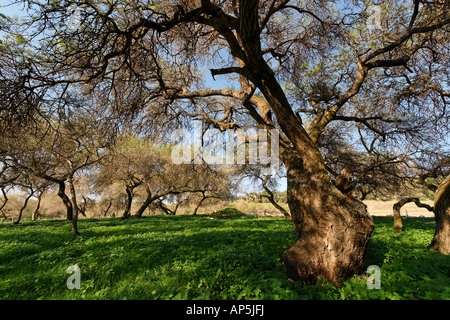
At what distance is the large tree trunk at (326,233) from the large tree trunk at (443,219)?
8.97 ft

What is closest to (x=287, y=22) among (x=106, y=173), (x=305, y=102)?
(x=305, y=102)

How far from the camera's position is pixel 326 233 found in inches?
144

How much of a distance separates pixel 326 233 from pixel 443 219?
3683mm

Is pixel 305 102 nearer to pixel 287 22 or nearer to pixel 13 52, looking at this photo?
pixel 287 22

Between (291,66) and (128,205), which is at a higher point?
(291,66)

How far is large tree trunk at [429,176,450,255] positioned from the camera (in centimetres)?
484

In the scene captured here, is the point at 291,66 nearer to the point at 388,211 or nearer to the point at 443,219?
the point at 443,219

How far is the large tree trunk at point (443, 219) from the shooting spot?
4.84 m

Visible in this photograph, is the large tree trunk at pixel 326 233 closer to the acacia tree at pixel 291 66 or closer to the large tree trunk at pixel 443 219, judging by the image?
the acacia tree at pixel 291 66

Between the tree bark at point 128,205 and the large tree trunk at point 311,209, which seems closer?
the large tree trunk at point 311,209

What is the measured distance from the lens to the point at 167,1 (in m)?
5.05

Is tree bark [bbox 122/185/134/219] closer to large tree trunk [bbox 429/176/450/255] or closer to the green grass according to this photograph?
the green grass

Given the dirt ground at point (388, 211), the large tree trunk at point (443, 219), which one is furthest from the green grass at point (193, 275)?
the dirt ground at point (388, 211)

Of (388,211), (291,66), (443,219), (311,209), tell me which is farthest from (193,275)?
(388,211)
